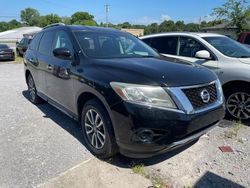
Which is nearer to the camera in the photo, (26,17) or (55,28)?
(55,28)

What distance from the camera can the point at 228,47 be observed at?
18.3ft

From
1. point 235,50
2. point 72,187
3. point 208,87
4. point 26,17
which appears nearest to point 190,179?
point 208,87

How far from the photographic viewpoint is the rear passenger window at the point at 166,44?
607 centimetres

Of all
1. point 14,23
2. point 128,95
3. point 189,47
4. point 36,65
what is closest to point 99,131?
point 128,95

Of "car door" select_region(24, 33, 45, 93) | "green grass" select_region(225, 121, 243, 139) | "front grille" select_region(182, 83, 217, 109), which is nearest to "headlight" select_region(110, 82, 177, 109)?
"front grille" select_region(182, 83, 217, 109)

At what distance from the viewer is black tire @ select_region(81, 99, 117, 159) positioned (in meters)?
3.31

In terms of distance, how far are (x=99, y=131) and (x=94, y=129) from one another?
5.6 inches

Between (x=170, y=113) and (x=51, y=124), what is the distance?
2797mm

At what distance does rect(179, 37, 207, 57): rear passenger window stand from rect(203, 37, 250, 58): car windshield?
234mm

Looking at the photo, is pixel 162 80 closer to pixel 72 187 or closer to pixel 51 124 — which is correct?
pixel 72 187

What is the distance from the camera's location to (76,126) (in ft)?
15.9

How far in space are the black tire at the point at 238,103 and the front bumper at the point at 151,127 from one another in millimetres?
2119

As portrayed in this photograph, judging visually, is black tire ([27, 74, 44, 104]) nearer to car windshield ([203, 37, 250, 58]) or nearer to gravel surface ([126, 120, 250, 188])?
gravel surface ([126, 120, 250, 188])

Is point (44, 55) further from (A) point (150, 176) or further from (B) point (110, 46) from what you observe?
(A) point (150, 176)
